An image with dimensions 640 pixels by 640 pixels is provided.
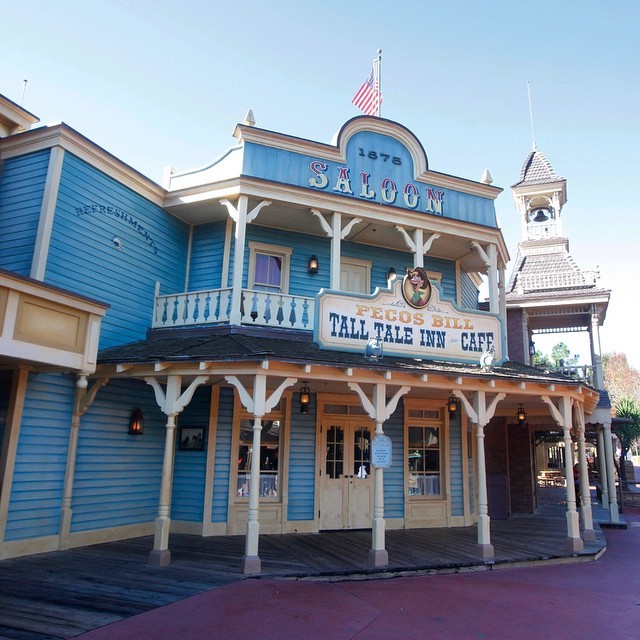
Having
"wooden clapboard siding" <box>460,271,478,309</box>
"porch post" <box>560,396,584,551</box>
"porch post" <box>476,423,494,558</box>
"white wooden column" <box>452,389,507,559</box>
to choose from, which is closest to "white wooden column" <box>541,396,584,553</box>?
"porch post" <box>560,396,584,551</box>

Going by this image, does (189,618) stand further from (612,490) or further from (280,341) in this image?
(612,490)

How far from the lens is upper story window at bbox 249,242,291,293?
11.8 m

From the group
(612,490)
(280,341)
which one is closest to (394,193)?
(280,341)

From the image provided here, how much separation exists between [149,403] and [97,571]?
12.3 feet

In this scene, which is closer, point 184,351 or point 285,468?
point 184,351

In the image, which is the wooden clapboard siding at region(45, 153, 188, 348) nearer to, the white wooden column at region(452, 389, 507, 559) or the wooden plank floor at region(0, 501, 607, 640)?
the wooden plank floor at region(0, 501, 607, 640)

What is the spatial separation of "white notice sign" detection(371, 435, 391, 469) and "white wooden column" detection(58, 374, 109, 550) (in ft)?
14.5

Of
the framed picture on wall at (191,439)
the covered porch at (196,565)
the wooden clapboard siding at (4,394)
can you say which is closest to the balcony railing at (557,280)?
the covered porch at (196,565)

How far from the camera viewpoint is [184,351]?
849 cm

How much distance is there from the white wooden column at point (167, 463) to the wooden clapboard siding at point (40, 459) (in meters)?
1.63

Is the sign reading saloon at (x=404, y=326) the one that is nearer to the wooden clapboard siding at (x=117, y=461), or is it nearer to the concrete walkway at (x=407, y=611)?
the wooden clapboard siding at (x=117, y=461)

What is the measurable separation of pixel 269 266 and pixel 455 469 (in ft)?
20.9

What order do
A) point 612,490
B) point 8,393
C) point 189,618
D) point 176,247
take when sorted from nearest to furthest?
point 189,618 → point 8,393 → point 176,247 → point 612,490

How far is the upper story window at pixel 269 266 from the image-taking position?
38.6 ft
